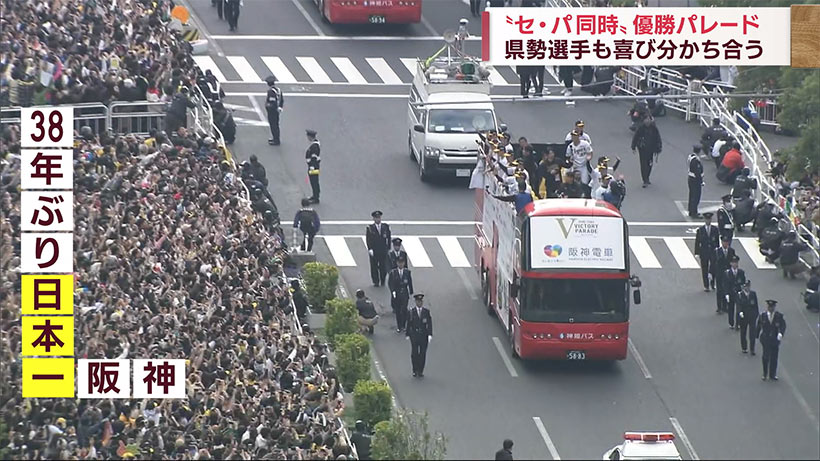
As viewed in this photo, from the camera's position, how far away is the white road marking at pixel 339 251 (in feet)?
181

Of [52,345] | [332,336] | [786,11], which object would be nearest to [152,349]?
[52,345]

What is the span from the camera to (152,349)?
41500 mm

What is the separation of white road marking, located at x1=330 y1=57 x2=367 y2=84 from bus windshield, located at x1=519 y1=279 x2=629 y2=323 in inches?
914

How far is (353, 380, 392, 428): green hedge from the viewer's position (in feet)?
144

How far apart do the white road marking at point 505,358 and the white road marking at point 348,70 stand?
20.6 m

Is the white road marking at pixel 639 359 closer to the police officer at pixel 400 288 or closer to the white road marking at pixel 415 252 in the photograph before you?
the police officer at pixel 400 288

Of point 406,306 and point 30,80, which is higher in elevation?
point 30,80

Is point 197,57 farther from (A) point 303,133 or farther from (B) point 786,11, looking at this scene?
(B) point 786,11

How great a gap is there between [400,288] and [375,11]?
22.2 metres

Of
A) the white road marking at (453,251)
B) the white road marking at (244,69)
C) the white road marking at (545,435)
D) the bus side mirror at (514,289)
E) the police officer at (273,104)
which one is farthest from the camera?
the white road marking at (244,69)

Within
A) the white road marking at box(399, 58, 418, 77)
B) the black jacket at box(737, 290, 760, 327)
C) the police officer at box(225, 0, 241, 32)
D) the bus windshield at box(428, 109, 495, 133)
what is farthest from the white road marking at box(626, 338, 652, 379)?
the police officer at box(225, 0, 241, 32)

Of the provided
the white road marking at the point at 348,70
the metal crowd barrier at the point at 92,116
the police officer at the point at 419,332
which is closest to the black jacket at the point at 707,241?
the police officer at the point at 419,332

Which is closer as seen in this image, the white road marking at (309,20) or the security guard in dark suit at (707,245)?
the security guard in dark suit at (707,245)

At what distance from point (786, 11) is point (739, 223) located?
1671cm
